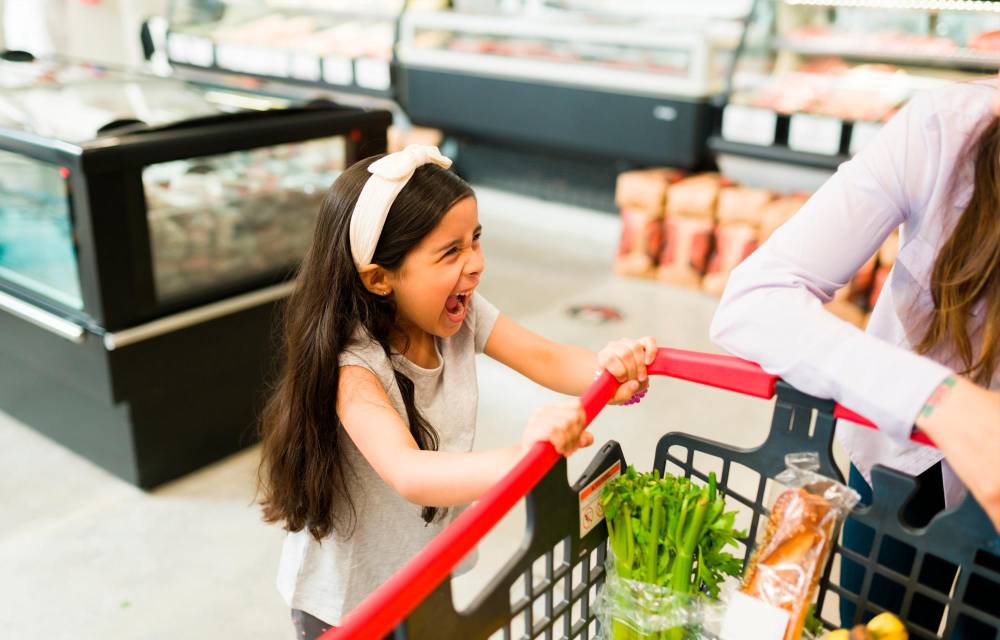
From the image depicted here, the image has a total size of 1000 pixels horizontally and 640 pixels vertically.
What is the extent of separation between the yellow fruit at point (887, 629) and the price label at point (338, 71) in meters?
5.14

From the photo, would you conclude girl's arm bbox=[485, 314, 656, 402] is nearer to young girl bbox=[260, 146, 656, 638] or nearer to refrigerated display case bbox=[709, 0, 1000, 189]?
young girl bbox=[260, 146, 656, 638]

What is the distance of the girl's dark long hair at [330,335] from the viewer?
4.01ft

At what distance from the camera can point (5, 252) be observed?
2992 millimetres

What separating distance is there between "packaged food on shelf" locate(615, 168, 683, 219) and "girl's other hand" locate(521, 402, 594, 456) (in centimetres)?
365

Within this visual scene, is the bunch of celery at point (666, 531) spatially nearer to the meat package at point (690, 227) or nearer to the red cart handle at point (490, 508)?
the red cart handle at point (490, 508)

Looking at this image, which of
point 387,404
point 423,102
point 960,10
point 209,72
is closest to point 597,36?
point 423,102

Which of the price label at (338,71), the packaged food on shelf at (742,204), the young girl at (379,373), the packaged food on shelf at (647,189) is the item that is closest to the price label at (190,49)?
the price label at (338,71)

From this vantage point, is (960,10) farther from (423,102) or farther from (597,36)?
(423,102)

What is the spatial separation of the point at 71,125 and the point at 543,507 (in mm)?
2288

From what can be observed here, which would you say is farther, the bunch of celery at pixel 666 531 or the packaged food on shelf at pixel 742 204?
the packaged food on shelf at pixel 742 204

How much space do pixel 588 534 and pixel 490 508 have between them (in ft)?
0.81

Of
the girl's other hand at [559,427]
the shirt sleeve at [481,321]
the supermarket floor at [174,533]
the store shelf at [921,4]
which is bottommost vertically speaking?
the supermarket floor at [174,533]

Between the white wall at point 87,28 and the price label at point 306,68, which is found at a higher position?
the white wall at point 87,28

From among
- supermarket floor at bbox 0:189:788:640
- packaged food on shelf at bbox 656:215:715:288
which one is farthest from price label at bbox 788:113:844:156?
supermarket floor at bbox 0:189:788:640
